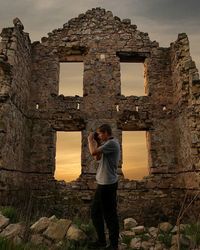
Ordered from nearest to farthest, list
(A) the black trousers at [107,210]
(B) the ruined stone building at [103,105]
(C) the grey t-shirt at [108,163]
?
(A) the black trousers at [107,210] < (C) the grey t-shirt at [108,163] < (B) the ruined stone building at [103,105]

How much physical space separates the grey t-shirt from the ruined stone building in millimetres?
4347

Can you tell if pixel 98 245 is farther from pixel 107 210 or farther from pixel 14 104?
pixel 14 104

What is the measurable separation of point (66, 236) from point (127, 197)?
4.74 metres

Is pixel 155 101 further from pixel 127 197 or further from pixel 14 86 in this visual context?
pixel 14 86

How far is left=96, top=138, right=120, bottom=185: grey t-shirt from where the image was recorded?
12.5 feet

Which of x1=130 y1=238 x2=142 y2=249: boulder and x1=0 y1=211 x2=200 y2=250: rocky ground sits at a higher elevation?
x1=0 y1=211 x2=200 y2=250: rocky ground

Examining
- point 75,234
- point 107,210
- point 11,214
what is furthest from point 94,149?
point 11,214

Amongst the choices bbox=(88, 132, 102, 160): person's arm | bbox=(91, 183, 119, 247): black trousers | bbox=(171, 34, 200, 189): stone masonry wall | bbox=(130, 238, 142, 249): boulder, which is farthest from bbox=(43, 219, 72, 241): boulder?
bbox=(171, 34, 200, 189): stone masonry wall

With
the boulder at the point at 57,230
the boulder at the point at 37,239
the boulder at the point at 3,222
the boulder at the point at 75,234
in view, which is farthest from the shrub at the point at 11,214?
the boulder at the point at 75,234

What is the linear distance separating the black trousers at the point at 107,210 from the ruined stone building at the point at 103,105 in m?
4.29

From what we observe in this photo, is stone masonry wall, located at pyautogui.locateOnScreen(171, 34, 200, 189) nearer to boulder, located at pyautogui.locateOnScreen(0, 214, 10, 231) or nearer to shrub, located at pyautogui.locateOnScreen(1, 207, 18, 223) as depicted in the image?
shrub, located at pyautogui.locateOnScreen(1, 207, 18, 223)

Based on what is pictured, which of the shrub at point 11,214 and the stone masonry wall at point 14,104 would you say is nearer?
the shrub at point 11,214

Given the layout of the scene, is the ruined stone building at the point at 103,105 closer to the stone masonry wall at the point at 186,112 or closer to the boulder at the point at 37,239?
the stone masonry wall at the point at 186,112

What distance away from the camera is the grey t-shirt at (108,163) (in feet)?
12.5
